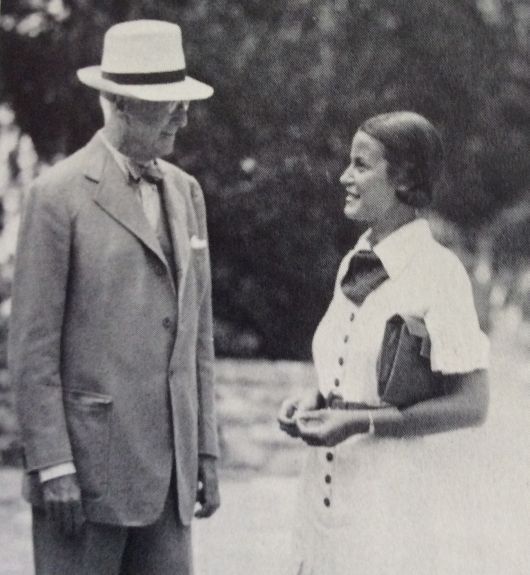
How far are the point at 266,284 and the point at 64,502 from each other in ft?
2.62

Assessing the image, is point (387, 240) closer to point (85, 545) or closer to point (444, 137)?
point (444, 137)

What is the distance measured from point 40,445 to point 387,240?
672 millimetres

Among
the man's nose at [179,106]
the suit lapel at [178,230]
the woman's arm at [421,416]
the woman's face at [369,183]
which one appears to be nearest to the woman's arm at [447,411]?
the woman's arm at [421,416]

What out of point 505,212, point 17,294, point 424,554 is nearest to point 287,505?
point 424,554

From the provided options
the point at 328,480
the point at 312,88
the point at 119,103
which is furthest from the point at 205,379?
the point at 312,88

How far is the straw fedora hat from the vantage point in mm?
1637

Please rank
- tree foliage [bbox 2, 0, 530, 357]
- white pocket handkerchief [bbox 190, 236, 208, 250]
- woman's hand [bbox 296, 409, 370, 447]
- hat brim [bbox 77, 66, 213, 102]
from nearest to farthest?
woman's hand [bbox 296, 409, 370, 447] → hat brim [bbox 77, 66, 213, 102] → white pocket handkerchief [bbox 190, 236, 208, 250] → tree foliage [bbox 2, 0, 530, 357]

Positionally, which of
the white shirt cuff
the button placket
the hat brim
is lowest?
the button placket

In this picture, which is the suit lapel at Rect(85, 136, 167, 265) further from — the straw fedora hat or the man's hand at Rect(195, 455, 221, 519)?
the man's hand at Rect(195, 455, 221, 519)

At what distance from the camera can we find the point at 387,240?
1.61 m

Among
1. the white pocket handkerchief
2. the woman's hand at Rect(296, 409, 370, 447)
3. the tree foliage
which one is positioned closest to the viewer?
the woman's hand at Rect(296, 409, 370, 447)

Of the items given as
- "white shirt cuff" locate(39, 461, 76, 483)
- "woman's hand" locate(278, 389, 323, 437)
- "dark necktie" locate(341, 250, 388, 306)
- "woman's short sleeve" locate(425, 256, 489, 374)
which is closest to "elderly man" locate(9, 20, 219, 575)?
"white shirt cuff" locate(39, 461, 76, 483)

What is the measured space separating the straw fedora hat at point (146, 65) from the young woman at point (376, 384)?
34cm

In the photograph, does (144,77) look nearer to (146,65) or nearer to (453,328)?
(146,65)
